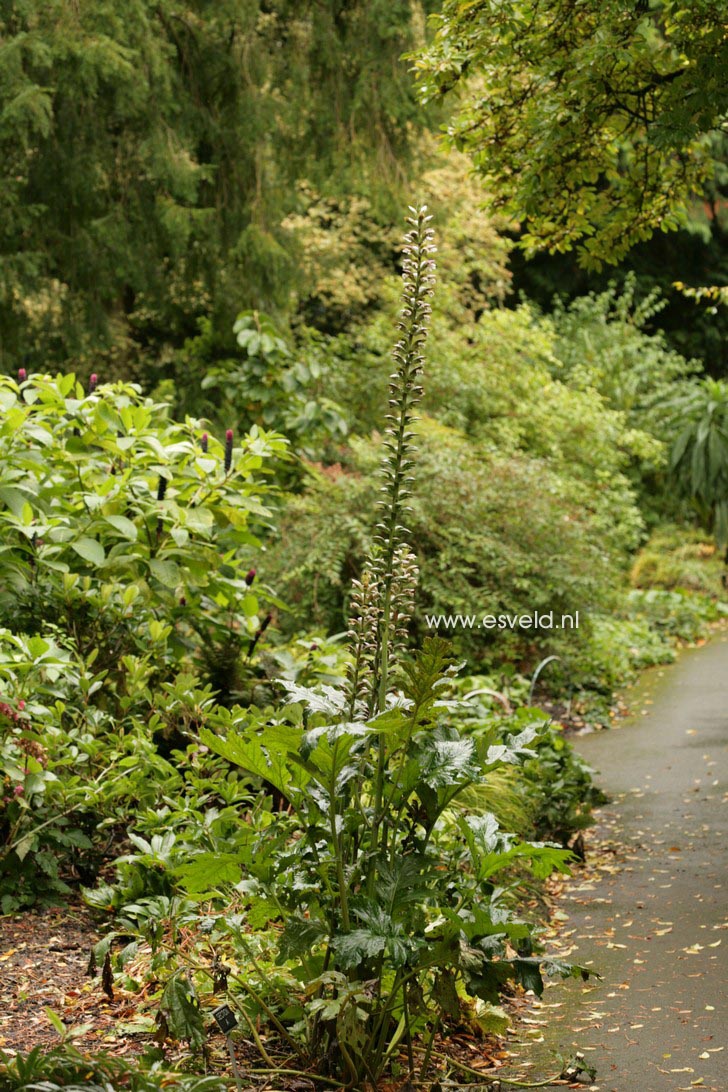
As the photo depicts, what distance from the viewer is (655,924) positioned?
420 cm

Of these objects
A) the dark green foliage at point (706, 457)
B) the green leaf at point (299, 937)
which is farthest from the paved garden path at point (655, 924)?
the dark green foliage at point (706, 457)

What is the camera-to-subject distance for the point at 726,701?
845 cm

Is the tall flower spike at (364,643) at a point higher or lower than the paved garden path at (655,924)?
higher

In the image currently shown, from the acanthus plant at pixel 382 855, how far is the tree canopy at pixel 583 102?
7.71 ft

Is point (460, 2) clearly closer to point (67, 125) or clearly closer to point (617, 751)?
point (617, 751)

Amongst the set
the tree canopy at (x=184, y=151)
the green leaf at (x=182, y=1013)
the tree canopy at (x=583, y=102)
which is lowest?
the green leaf at (x=182, y=1013)

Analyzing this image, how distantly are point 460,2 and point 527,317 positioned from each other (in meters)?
7.72

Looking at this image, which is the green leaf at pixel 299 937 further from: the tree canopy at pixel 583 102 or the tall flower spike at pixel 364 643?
the tree canopy at pixel 583 102

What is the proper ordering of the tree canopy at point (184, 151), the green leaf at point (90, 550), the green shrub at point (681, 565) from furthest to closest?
the green shrub at point (681, 565), the tree canopy at point (184, 151), the green leaf at point (90, 550)

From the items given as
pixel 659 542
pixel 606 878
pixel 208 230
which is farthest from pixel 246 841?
pixel 659 542

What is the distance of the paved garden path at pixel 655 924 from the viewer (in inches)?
120

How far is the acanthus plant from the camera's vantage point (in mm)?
2576

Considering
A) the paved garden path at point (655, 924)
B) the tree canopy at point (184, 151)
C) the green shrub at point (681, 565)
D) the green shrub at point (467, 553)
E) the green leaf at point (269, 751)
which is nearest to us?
the green leaf at point (269, 751)

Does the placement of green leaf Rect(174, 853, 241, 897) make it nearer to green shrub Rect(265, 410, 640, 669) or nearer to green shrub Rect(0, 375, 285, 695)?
green shrub Rect(0, 375, 285, 695)
